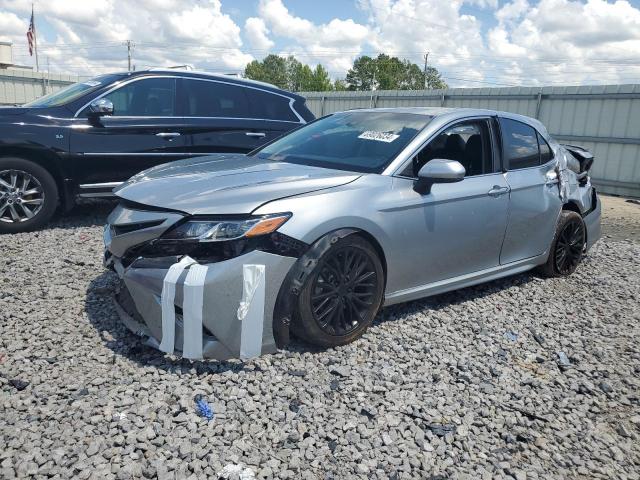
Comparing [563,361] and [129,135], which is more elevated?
[129,135]

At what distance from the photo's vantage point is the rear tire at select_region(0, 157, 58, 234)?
19.0 ft

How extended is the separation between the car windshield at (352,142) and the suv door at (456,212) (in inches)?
7.6

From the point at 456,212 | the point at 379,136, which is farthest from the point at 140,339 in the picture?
the point at 456,212

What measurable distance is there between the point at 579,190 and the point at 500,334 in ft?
7.41

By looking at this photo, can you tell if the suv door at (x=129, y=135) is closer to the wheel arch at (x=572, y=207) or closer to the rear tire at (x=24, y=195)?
the rear tire at (x=24, y=195)

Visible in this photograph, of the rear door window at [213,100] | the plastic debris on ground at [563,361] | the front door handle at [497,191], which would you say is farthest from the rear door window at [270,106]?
the plastic debris on ground at [563,361]

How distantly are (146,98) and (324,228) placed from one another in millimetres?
4193

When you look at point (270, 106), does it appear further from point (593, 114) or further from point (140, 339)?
point (593, 114)

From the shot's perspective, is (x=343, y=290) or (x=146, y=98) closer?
(x=343, y=290)

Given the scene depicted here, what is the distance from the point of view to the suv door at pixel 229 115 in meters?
6.79

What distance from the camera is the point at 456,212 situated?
4023 mm

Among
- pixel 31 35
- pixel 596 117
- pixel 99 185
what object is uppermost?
pixel 31 35

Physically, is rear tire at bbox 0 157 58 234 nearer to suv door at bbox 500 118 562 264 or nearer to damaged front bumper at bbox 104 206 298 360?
damaged front bumper at bbox 104 206 298 360

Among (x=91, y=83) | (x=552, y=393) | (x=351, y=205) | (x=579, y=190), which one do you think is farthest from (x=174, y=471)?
(x=91, y=83)
